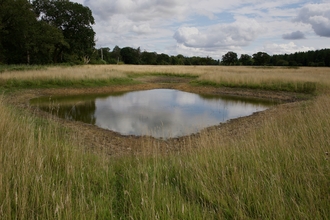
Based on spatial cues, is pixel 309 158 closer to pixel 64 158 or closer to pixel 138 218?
pixel 138 218

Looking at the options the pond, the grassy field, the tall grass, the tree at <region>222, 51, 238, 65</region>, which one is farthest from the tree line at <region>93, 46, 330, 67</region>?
the grassy field

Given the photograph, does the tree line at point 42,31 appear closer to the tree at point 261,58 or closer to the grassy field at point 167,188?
the grassy field at point 167,188

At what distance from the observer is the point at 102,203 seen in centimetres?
221

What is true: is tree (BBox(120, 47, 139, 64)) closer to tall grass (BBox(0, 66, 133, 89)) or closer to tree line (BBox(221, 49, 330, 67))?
tree line (BBox(221, 49, 330, 67))

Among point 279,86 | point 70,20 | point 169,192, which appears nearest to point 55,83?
point 169,192

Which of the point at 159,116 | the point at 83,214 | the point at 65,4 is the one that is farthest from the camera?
the point at 65,4

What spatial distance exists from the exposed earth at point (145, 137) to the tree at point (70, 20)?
22.3m

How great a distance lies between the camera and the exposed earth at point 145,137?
530cm

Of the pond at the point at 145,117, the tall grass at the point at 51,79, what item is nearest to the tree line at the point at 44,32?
the tall grass at the point at 51,79

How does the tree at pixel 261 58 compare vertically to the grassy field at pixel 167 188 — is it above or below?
above

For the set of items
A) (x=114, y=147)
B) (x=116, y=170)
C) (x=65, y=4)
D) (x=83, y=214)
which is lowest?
(x=114, y=147)

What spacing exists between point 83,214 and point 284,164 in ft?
8.58

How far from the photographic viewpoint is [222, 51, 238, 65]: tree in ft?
272

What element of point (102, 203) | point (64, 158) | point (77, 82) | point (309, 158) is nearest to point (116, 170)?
point (64, 158)
